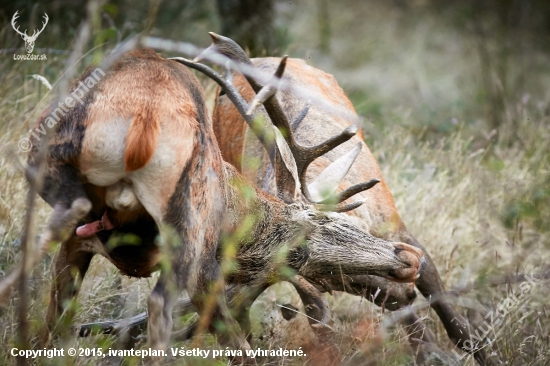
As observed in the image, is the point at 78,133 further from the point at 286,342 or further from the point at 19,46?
the point at 19,46

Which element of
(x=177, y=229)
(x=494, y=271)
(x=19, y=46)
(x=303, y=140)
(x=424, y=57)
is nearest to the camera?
(x=177, y=229)

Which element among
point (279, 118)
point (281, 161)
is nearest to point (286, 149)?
point (281, 161)

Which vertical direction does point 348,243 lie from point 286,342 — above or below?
above

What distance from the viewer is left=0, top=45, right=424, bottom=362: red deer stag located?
2877 mm

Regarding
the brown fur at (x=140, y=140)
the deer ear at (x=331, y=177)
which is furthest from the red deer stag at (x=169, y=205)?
the deer ear at (x=331, y=177)

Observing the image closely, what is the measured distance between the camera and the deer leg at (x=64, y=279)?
353cm

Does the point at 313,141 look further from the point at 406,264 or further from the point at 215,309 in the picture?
the point at 215,309

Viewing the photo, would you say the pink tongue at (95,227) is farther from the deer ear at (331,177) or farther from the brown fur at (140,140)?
the deer ear at (331,177)

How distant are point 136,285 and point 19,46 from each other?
11.2 feet

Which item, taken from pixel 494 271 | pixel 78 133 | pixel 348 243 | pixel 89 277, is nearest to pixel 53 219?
pixel 78 133

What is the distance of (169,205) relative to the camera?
9.75 feet

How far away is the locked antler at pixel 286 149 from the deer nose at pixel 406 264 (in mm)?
353

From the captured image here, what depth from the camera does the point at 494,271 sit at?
5320 mm

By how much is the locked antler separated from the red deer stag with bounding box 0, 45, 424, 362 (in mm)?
13
